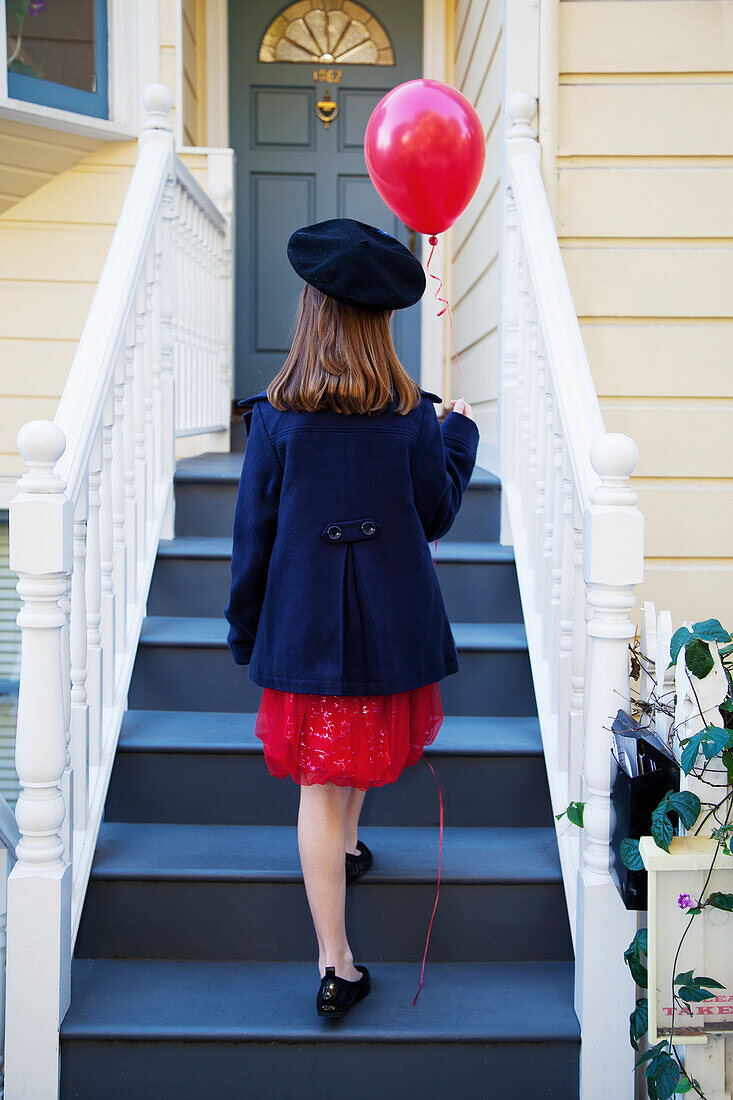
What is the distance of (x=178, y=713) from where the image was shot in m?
2.54

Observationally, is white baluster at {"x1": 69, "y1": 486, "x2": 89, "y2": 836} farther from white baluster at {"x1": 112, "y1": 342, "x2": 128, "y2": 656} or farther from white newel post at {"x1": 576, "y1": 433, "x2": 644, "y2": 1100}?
white newel post at {"x1": 576, "y1": 433, "x2": 644, "y2": 1100}

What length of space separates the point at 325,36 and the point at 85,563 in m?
3.78

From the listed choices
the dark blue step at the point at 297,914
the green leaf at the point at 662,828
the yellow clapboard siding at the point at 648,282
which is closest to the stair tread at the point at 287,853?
the dark blue step at the point at 297,914

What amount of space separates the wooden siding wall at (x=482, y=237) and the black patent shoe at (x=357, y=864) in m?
1.62

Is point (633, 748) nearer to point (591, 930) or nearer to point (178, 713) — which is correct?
point (591, 930)

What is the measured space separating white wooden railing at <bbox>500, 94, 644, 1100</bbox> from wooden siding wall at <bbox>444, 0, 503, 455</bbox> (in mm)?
337

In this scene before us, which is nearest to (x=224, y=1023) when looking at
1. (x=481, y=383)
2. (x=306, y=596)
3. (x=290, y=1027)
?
(x=290, y=1027)

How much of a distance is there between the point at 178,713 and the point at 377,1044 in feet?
3.37

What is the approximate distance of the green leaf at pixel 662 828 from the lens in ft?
5.03

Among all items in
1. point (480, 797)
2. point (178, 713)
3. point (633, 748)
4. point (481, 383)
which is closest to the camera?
point (633, 748)

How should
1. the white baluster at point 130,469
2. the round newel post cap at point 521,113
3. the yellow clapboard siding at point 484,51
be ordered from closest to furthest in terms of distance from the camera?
the white baluster at point 130,469 < the round newel post cap at point 521,113 < the yellow clapboard siding at point 484,51

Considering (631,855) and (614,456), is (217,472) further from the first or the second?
(631,855)

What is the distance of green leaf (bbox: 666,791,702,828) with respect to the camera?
1528 millimetres

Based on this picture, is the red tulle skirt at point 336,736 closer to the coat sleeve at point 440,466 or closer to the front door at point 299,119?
the coat sleeve at point 440,466
